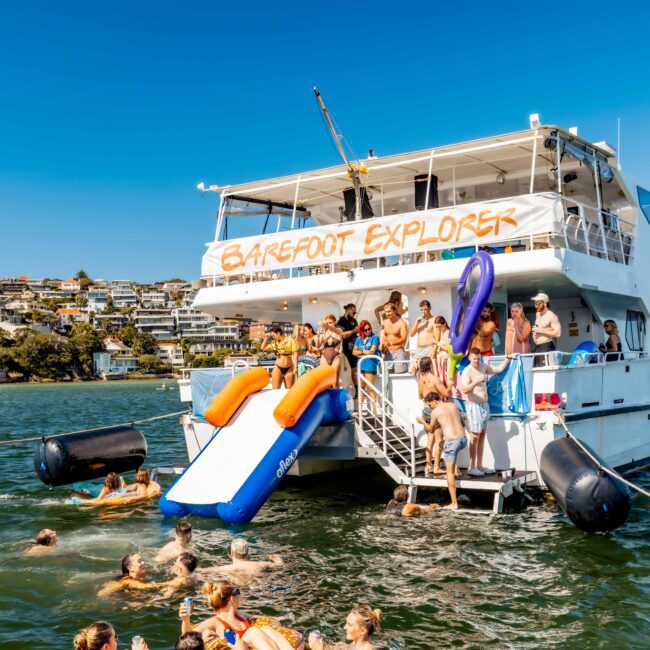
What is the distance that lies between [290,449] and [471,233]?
5425 millimetres

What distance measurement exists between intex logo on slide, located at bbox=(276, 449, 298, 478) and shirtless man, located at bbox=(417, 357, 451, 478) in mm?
2117

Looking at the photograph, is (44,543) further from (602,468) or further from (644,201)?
(644,201)

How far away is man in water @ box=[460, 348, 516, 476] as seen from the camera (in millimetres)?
11414

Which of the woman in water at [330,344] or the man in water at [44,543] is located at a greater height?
the woman in water at [330,344]

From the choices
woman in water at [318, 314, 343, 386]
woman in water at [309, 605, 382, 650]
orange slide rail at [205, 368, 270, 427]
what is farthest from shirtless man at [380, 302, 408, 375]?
woman in water at [309, 605, 382, 650]

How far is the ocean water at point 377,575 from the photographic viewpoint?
7.69 meters

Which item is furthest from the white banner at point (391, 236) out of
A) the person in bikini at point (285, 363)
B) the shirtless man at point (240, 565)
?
the shirtless man at point (240, 565)

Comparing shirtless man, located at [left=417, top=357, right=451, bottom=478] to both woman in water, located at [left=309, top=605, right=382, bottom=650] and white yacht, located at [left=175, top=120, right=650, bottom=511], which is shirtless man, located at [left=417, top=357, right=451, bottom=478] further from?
woman in water, located at [left=309, top=605, right=382, bottom=650]

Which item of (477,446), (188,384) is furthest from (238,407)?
(477,446)

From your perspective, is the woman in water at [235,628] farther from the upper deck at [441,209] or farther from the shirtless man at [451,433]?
the upper deck at [441,209]

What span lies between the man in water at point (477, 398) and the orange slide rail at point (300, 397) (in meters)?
2.14

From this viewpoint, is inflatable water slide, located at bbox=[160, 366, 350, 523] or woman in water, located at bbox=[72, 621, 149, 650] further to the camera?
inflatable water slide, located at bbox=[160, 366, 350, 523]

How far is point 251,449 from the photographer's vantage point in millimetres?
11469

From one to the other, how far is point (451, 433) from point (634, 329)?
799cm
